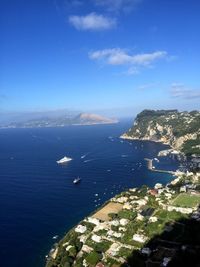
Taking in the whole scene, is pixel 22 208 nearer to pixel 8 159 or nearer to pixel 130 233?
pixel 130 233

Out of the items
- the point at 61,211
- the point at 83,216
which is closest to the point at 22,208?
the point at 61,211

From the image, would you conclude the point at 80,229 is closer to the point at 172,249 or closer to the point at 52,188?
the point at 172,249

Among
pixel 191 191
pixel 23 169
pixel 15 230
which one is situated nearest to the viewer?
pixel 15 230

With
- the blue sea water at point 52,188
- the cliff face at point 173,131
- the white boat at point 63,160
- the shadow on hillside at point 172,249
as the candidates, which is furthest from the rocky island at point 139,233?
the cliff face at point 173,131

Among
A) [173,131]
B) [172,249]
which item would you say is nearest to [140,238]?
[172,249]

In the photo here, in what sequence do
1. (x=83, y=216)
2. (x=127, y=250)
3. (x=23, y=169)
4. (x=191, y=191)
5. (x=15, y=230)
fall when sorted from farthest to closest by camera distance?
1. (x=23, y=169)
2. (x=191, y=191)
3. (x=83, y=216)
4. (x=15, y=230)
5. (x=127, y=250)

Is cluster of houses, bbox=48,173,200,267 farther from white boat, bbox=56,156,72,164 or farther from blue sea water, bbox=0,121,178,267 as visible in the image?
white boat, bbox=56,156,72,164
